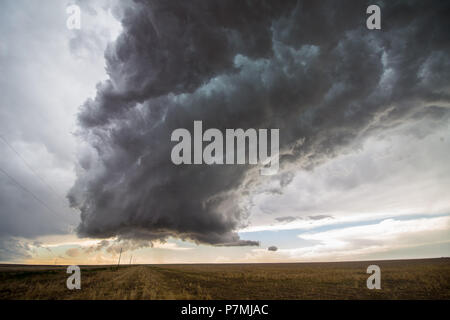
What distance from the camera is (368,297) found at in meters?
16.1

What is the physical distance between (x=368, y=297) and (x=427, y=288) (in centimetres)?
779
